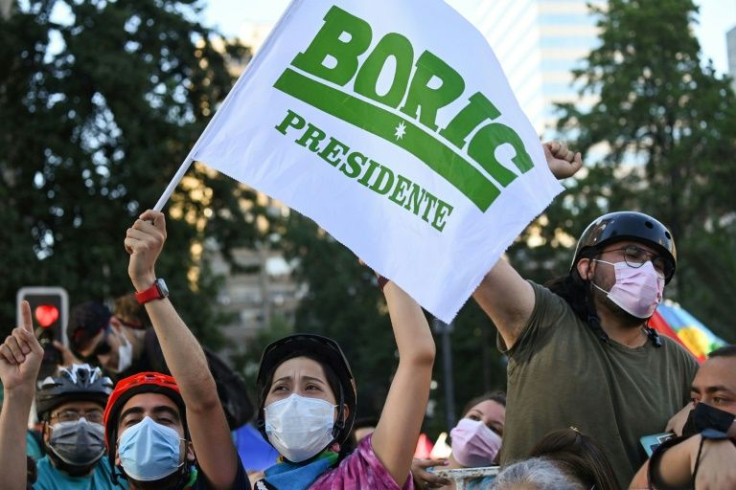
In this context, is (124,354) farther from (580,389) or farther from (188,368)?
(580,389)

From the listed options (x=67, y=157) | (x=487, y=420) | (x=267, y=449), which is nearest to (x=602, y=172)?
(x=67, y=157)

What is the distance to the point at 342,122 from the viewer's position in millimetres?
4266

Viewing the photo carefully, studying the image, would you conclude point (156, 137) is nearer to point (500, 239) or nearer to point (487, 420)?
point (487, 420)

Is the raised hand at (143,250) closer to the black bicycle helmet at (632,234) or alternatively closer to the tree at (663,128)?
the black bicycle helmet at (632,234)

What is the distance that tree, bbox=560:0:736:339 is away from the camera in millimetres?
30125

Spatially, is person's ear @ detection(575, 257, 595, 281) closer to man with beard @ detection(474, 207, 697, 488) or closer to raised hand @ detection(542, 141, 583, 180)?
man with beard @ detection(474, 207, 697, 488)

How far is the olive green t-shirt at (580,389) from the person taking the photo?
435cm

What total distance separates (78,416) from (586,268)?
2.29m

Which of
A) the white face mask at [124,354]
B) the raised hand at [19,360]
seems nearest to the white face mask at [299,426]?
the raised hand at [19,360]

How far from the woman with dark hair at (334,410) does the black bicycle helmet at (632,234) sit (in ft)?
2.96

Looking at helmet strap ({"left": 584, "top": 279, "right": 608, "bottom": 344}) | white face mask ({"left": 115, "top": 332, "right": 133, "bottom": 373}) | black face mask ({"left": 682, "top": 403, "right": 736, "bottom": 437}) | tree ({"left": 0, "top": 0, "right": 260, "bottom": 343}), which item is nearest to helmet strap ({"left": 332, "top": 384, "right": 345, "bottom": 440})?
helmet strap ({"left": 584, "top": 279, "right": 608, "bottom": 344})

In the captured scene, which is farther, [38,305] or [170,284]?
[170,284]

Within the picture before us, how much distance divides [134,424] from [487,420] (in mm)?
1916

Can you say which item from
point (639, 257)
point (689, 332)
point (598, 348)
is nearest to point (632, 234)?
point (639, 257)
